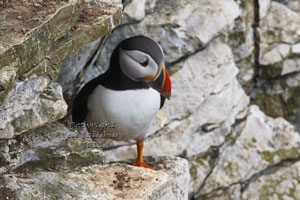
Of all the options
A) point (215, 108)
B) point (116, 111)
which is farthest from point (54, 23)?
point (215, 108)

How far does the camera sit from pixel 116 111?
3951mm

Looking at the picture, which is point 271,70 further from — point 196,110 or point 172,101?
point 172,101

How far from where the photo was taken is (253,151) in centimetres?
587

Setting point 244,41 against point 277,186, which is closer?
point 277,186

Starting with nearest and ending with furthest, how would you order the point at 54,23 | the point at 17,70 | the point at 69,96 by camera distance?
the point at 17,70, the point at 54,23, the point at 69,96

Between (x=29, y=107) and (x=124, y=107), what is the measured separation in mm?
1106

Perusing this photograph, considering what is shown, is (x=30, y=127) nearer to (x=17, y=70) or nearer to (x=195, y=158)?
(x=17, y=70)

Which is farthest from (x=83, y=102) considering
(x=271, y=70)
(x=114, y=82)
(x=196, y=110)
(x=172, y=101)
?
(x=271, y=70)

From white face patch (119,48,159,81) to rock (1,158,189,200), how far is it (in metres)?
0.76

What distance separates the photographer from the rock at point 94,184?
285 cm

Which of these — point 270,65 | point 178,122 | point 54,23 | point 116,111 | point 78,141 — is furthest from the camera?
point 270,65

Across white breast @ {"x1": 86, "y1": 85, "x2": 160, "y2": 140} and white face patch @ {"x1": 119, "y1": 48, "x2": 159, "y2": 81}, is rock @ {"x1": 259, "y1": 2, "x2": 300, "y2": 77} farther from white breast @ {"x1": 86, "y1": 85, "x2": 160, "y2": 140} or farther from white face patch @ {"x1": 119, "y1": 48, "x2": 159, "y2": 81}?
white face patch @ {"x1": 119, "y1": 48, "x2": 159, "y2": 81}

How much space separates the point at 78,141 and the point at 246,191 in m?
2.88

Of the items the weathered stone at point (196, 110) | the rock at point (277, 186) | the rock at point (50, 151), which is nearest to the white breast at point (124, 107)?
the rock at point (50, 151)
